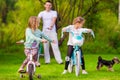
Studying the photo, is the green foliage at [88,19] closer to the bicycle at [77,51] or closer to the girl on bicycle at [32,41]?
the bicycle at [77,51]

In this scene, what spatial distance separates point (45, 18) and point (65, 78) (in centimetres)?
391

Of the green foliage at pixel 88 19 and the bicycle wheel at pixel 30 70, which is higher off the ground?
the green foliage at pixel 88 19

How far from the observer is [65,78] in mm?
10133

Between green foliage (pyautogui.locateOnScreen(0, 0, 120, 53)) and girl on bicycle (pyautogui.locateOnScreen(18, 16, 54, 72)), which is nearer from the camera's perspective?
girl on bicycle (pyautogui.locateOnScreen(18, 16, 54, 72))

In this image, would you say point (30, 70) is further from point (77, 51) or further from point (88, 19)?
point (88, 19)

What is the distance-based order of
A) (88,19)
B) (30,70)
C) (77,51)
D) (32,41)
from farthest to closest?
(88,19)
(77,51)
(32,41)
(30,70)

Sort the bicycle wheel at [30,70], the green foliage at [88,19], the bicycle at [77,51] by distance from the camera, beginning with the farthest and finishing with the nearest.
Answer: the green foliage at [88,19] < the bicycle at [77,51] < the bicycle wheel at [30,70]

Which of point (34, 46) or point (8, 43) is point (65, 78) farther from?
point (8, 43)

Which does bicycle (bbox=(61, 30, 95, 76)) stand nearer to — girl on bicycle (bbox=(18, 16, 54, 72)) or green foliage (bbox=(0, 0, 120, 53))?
girl on bicycle (bbox=(18, 16, 54, 72))

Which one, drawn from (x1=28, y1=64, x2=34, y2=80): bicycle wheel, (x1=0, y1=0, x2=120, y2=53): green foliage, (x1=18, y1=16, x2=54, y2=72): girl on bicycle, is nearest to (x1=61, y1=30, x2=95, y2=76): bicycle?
(x1=18, y1=16, x2=54, y2=72): girl on bicycle

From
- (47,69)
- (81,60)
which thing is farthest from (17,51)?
(81,60)

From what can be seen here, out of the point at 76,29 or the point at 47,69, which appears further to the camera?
the point at 47,69

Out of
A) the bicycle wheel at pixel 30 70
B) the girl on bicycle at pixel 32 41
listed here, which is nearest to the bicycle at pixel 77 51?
the girl on bicycle at pixel 32 41

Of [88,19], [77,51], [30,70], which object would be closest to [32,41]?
[30,70]
